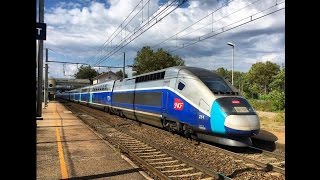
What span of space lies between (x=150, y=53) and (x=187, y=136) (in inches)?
1908

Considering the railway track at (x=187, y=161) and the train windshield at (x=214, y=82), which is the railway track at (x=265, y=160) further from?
the train windshield at (x=214, y=82)

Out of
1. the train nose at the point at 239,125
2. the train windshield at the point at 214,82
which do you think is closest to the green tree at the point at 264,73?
the train windshield at the point at 214,82

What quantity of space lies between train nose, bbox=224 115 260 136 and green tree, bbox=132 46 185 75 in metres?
49.6

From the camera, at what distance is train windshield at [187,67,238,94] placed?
12.6 meters

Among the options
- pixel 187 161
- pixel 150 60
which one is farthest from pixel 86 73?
pixel 187 161

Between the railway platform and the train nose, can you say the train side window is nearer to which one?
the train nose

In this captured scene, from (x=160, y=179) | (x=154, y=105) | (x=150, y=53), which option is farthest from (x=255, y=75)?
(x=160, y=179)

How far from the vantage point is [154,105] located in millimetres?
17188

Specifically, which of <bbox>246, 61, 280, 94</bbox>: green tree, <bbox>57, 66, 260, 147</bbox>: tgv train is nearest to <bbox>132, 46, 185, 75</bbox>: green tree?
<bbox>246, 61, 280, 94</bbox>: green tree

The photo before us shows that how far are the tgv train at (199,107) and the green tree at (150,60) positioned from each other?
41.8 meters

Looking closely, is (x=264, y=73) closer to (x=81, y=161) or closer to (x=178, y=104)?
(x=178, y=104)

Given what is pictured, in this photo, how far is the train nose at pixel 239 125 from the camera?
11.2 meters
